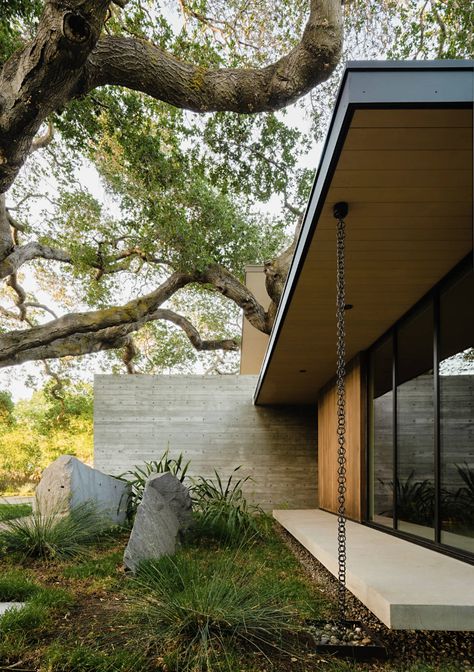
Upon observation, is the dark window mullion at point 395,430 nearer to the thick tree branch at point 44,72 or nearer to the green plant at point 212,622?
the green plant at point 212,622

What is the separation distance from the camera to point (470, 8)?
655cm

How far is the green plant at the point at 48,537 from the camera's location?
4586mm

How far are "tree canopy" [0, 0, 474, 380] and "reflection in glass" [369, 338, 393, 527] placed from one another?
3194 mm

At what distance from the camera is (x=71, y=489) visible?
211 inches

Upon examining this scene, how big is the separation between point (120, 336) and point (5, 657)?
29.5ft

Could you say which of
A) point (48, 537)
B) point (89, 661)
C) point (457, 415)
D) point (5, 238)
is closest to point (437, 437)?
point (457, 415)

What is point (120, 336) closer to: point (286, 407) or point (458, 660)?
point (286, 407)

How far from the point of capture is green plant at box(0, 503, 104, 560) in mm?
4586

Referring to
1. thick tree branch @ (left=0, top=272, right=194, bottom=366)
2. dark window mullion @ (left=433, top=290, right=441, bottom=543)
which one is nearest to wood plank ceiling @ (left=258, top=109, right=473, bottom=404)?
dark window mullion @ (left=433, top=290, right=441, bottom=543)

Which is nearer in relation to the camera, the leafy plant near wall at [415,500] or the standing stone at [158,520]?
the leafy plant near wall at [415,500]

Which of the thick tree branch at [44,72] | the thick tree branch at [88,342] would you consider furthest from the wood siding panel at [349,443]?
the thick tree branch at [88,342]

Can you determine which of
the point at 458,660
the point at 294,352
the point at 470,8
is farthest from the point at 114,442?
the point at 470,8

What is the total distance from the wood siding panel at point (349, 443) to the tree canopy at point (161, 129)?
3171mm

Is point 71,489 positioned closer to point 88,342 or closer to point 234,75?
point 234,75
